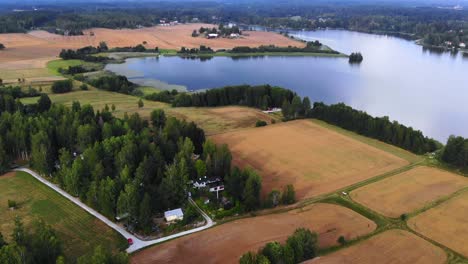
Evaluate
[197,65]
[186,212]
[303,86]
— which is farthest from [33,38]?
[186,212]

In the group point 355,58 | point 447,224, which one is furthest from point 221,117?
point 355,58

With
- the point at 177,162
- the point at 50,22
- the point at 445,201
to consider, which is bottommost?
the point at 445,201

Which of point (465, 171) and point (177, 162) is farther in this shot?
point (465, 171)

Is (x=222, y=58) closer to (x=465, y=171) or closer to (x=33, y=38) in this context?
(x=33, y=38)

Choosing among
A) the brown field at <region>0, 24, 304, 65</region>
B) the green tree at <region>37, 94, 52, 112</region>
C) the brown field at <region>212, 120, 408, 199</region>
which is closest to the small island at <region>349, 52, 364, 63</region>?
the brown field at <region>0, 24, 304, 65</region>

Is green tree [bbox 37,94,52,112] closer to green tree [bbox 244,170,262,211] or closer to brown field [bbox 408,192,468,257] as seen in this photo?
green tree [bbox 244,170,262,211]

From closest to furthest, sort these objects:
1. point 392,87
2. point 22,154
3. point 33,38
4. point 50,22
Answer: point 22,154 < point 392,87 < point 33,38 < point 50,22

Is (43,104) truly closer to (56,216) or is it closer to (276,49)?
(56,216)
